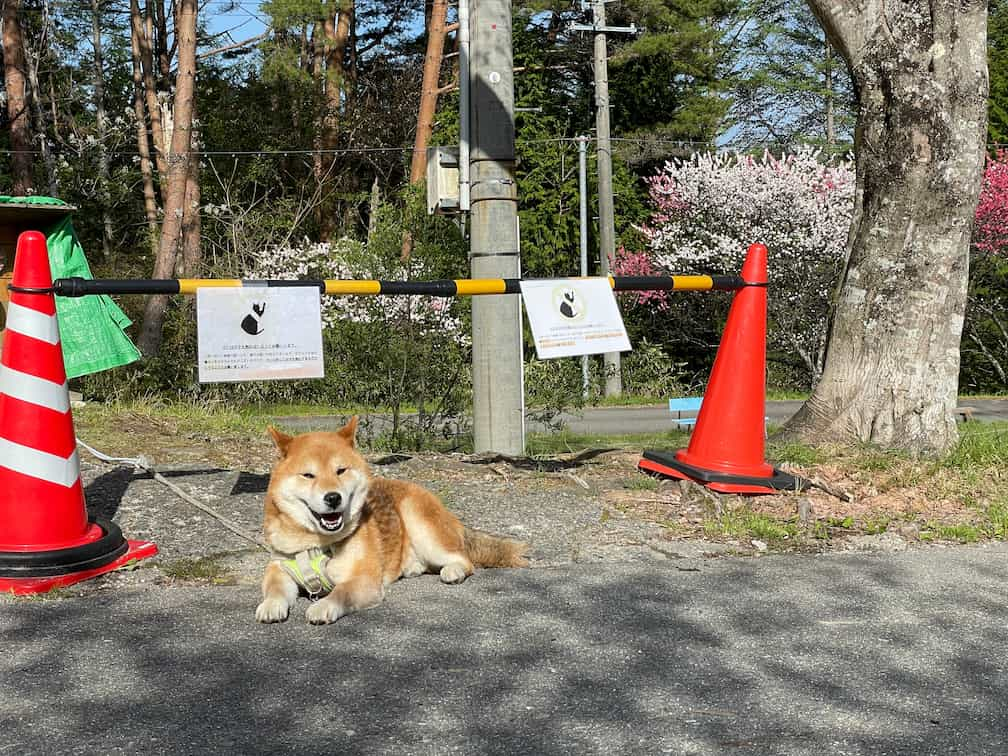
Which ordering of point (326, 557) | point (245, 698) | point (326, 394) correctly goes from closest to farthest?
point (245, 698)
point (326, 557)
point (326, 394)

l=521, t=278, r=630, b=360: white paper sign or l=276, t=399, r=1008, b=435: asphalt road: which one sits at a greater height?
l=521, t=278, r=630, b=360: white paper sign

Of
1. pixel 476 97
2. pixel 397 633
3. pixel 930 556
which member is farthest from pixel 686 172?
pixel 397 633

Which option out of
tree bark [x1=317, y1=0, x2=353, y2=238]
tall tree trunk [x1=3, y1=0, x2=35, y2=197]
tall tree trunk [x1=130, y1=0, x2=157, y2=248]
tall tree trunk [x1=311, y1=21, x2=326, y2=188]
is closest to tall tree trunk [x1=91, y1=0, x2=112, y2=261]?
tall tree trunk [x1=130, y1=0, x2=157, y2=248]

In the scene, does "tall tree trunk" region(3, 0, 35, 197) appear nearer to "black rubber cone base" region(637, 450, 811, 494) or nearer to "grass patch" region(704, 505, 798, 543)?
"black rubber cone base" region(637, 450, 811, 494)

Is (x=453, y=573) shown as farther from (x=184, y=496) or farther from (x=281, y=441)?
(x=184, y=496)

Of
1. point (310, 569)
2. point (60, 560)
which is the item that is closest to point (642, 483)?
point (310, 569)

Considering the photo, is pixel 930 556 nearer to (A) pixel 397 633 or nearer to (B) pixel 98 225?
(A) pixel 397 633

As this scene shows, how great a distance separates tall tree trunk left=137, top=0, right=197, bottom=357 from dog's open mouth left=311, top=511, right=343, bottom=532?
12.9 m

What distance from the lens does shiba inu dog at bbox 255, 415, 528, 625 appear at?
4023 mm

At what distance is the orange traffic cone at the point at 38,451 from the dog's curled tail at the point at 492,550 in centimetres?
163

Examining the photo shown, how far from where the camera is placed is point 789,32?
118 ft

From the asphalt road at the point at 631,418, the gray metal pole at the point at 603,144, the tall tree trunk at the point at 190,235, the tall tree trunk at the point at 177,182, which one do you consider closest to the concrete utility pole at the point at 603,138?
the gray metal pole at the point at 603,144

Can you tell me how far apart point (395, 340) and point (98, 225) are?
2216 centimetres

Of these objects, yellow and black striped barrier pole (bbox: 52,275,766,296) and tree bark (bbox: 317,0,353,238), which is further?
tree bark (bbox: 317,0,353,238)
